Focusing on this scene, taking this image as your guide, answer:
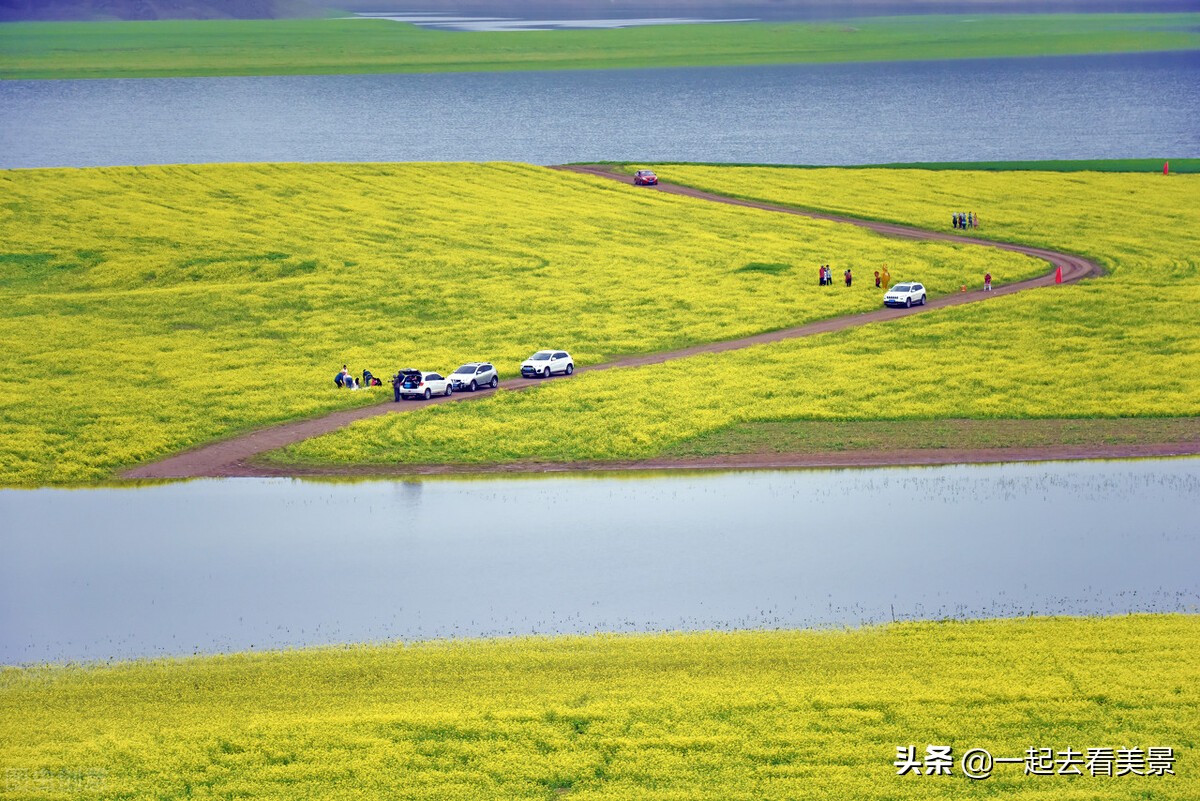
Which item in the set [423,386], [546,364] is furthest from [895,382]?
[423,386]

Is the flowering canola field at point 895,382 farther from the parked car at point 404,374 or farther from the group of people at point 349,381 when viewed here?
the group of people at point 349,381

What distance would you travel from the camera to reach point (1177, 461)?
64812 millimetres

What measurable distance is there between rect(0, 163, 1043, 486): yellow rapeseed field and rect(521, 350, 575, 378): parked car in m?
3.14

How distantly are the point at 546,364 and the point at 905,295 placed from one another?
27.6 m

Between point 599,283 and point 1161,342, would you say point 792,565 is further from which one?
point 599,283

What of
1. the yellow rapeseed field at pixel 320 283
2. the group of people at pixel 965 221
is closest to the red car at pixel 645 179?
the yellow rapeseed field at pixel 320 283

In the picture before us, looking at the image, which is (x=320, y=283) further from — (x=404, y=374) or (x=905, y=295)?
(x=905, y=295)

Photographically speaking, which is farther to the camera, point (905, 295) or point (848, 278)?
Result: point (848, 278)

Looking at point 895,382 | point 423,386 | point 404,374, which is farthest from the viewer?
point 895,382

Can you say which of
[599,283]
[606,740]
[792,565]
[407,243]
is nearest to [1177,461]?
[792,565]

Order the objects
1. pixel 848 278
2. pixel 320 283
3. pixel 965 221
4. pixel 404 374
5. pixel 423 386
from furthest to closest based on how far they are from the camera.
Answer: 1. pixel 965 221
2. pixel 320 283
3. pixel 848 278
4. pixel 404 374
5. pixel 423 386

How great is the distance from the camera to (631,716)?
128 ft

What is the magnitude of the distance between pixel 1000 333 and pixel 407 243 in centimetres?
5029

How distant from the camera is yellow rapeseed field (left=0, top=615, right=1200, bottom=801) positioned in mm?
35688
